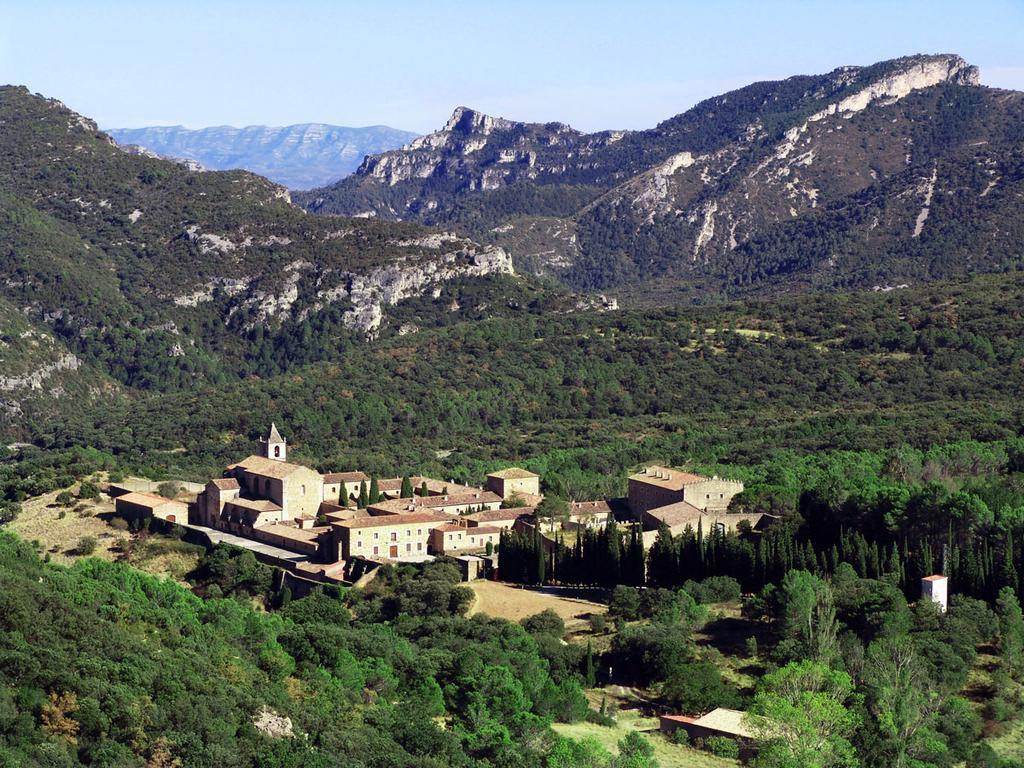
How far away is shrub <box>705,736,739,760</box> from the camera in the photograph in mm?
47175

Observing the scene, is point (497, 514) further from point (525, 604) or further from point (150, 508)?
point (150, 508)

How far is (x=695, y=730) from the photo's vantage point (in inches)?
1922

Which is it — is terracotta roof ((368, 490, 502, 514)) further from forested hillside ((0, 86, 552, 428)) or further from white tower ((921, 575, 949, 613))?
forested hillside ((0, 86, 552, 428))

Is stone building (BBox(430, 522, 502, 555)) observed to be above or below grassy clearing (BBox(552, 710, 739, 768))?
above

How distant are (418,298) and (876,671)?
117 meters

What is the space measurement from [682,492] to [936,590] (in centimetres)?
1510

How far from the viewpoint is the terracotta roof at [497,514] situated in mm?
69375

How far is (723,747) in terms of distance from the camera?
1865 inches

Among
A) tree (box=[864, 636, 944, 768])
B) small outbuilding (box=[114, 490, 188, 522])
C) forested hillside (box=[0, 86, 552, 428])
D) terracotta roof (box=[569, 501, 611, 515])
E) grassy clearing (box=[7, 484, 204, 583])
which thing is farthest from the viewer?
forested hillside (box=[0, 86, 552, 428])

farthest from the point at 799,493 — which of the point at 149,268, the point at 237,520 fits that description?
the point at 149,268

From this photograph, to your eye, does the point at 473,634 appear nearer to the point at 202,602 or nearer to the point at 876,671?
the point at 202,602

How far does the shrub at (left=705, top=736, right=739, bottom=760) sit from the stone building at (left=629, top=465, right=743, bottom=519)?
21561 millimetres

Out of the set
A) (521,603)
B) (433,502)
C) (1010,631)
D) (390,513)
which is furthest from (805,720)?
(433,502)

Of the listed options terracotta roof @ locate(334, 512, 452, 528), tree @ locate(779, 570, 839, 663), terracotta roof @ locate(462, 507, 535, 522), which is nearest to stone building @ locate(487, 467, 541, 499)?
terracotta roof @ locate(462, 507, 535, 522)
